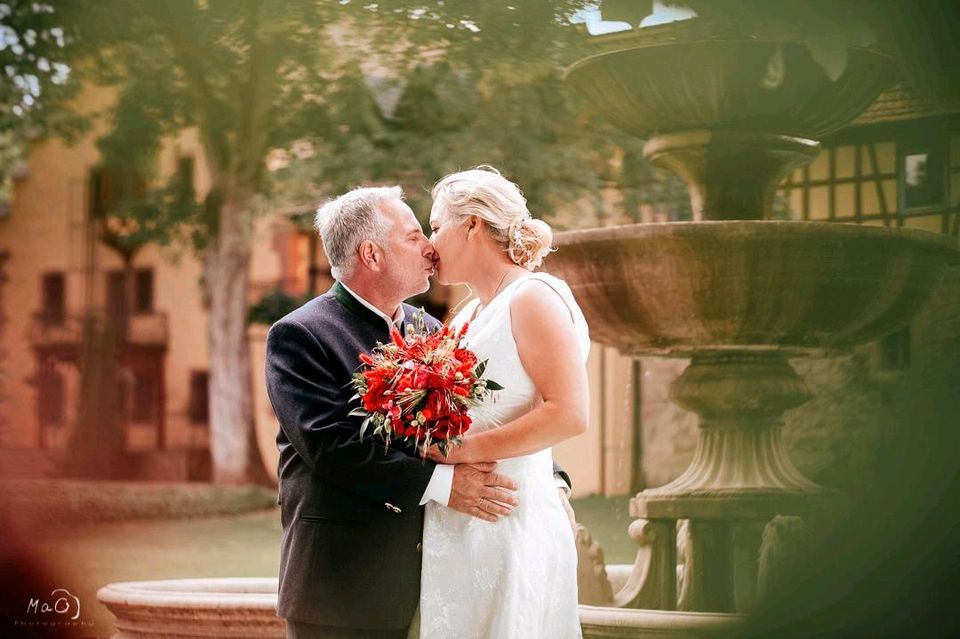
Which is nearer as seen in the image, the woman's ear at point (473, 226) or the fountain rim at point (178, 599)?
the woman's ear at point (473, 226)

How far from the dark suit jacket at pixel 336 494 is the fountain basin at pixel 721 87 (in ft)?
8.29

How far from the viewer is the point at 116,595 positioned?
4793mm

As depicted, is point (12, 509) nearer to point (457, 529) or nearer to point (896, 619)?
point (896, 619)

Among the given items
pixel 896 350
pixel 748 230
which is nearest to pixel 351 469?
pixel 748 230

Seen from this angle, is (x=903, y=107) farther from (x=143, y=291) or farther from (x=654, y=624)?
(x=143, y=291)

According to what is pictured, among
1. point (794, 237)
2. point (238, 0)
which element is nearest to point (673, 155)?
point (794, 237)

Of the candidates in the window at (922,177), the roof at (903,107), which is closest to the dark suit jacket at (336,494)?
the roof at (903,107)

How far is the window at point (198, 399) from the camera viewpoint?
15328 mm

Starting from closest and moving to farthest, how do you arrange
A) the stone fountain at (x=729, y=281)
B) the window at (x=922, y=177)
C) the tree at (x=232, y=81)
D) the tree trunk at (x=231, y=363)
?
the stone fountain at (x=729, y=281) → the window at (x=922, y=177) → the tree at (x=232, y=81) → the tree trunk at (x=231, y=363)

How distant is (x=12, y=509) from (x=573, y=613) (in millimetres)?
11004

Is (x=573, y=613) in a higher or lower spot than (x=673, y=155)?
lower

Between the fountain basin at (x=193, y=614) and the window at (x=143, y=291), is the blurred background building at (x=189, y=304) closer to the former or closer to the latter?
the window at (x=143, y=291)

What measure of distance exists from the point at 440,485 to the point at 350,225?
65 cm

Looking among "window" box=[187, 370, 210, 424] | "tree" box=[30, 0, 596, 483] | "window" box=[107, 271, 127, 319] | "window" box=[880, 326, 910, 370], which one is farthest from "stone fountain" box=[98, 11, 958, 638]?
"window" box=[107, 271, 127, 319]
